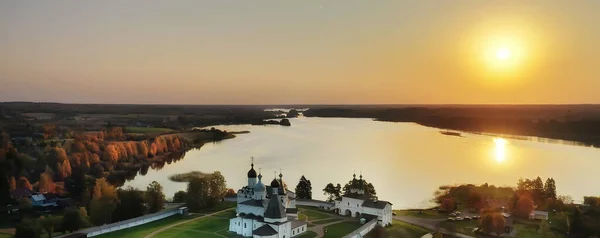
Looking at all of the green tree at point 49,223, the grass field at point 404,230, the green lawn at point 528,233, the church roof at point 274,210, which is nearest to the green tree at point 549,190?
the green lawn at point 528,233

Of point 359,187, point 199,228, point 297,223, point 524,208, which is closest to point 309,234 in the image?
point 297,223

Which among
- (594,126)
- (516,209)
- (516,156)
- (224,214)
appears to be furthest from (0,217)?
(594,126)

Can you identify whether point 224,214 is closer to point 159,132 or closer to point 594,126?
point 159,132

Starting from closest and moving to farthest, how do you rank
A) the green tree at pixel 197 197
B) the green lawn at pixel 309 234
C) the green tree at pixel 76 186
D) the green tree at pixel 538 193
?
1. the green lawn at pixel 309 234
2. the green tree at pixel 197 197
3. the green tree at pixel 538 193
4. the green tree at pixel 76 186

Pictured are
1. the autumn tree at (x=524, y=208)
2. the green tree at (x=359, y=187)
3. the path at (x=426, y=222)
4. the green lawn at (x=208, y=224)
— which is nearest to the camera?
the green lawn at (x=208, y=224)

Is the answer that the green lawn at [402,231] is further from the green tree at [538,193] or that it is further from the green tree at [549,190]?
the green tree at [549,190]

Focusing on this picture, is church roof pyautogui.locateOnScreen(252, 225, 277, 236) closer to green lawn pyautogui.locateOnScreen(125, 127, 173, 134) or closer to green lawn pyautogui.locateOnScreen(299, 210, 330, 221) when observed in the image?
green lawn pyautogui.locateOnScreen(299, 210, 330, 221)
